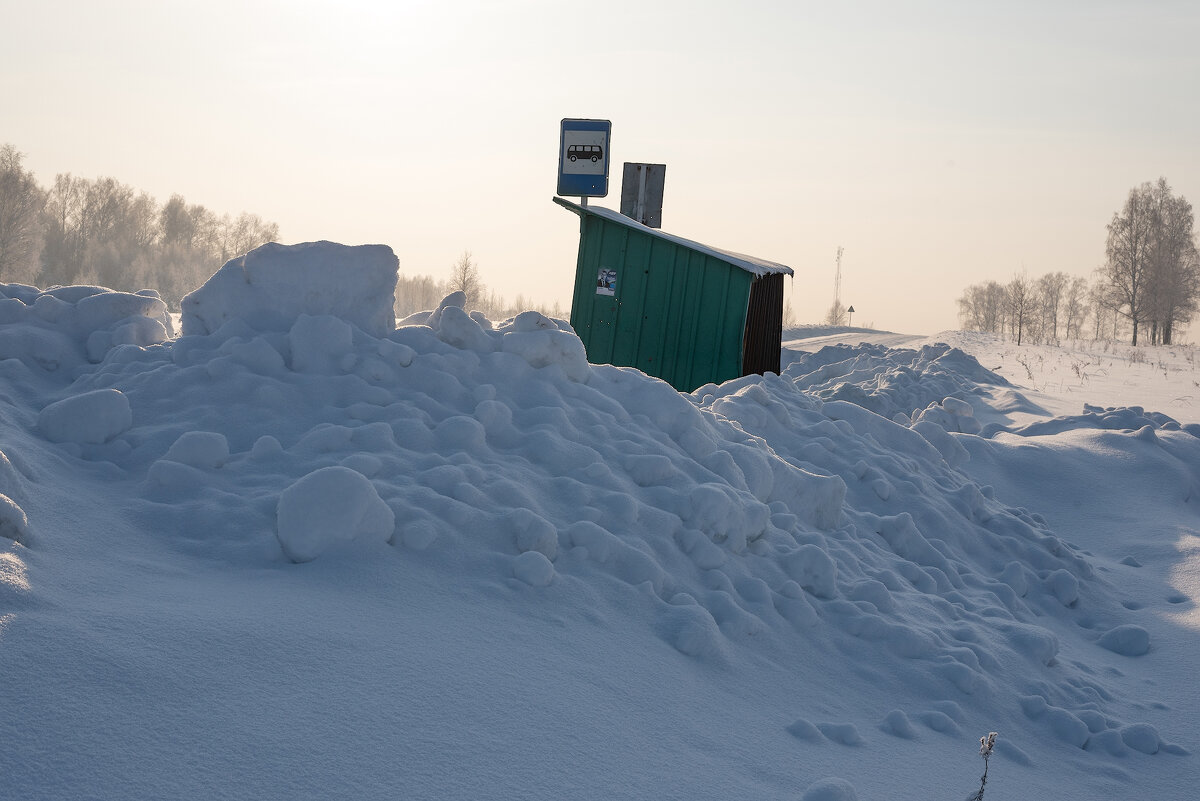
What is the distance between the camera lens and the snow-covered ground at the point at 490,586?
7.20ft

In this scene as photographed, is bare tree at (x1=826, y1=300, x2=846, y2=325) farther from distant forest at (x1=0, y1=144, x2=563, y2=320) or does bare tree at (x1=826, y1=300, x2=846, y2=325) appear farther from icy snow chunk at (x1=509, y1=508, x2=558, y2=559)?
icy snow chunk at (x1=509, y1=508, x2=558, y2=559)

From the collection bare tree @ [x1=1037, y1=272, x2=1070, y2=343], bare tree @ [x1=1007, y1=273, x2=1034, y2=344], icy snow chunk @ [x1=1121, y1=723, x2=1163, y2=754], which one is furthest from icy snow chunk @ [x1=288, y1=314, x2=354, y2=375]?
bare tree @ [x1=1037, y1=272, x2=1070, y2=343]

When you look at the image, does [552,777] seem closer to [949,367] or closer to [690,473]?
[690,473]

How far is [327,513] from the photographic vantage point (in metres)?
3.12

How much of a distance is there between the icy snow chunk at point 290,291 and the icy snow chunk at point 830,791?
11.1 ft

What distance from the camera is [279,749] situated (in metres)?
2.05

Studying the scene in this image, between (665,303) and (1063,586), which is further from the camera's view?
(665,303)

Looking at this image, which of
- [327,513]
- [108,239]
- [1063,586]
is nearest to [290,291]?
[327,513]

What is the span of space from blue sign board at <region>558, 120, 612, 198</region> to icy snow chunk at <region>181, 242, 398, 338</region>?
19.0 feet

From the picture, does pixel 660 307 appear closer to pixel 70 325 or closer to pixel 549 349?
pixel 549 349

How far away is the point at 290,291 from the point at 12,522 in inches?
93.2

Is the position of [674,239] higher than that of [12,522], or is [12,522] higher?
[674,239]

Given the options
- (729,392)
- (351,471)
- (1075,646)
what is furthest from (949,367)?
(351,471)

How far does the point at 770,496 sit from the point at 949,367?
12.3 m
